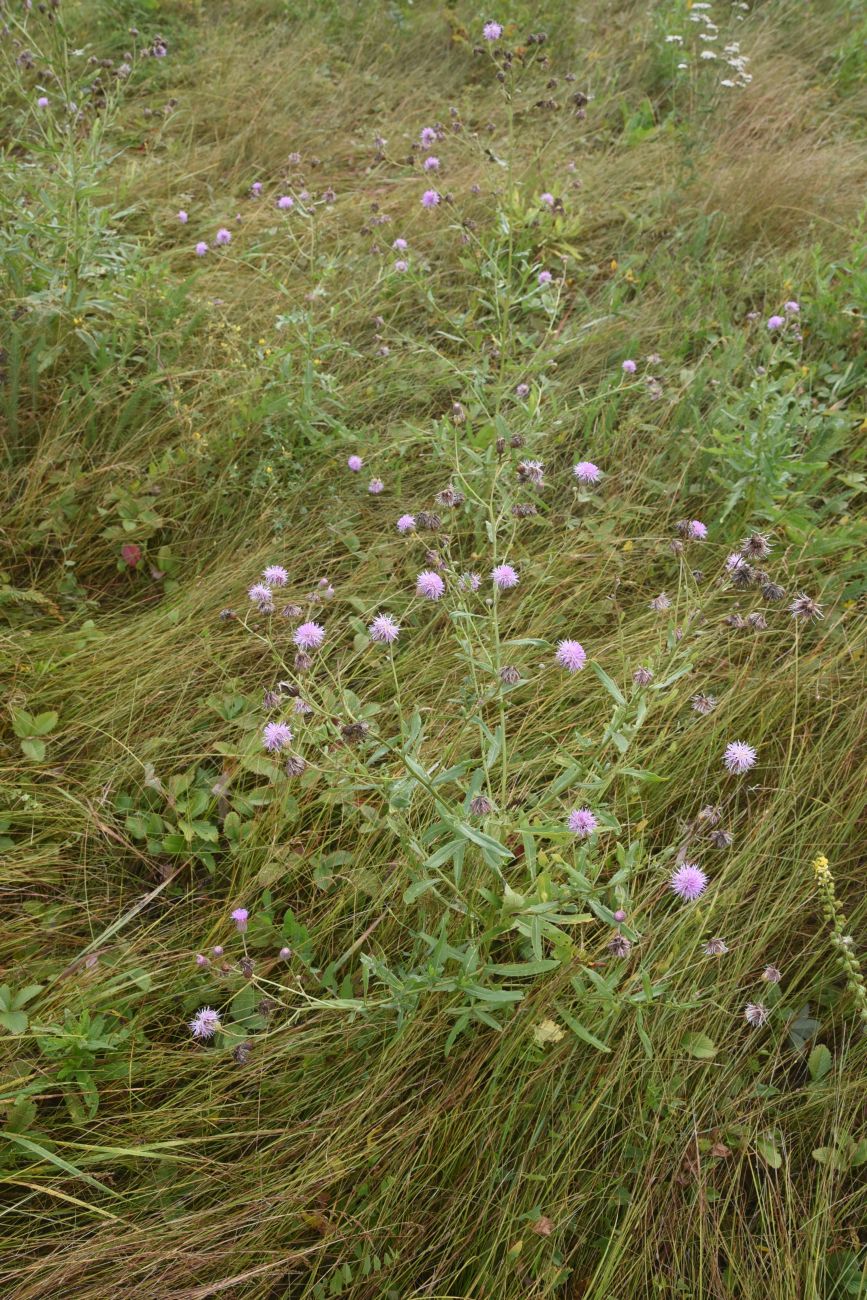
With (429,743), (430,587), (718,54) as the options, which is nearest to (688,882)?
(429,743)

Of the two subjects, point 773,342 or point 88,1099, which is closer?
point 88,1099

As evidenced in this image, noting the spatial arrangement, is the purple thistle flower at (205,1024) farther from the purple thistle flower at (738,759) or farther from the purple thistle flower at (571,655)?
the purple thistle flower at (738,759)

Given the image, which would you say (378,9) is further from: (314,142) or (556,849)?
(556,849)

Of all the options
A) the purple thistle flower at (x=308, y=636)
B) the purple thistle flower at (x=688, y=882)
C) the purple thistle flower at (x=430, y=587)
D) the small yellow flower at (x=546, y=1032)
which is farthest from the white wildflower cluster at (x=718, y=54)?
the small yellow flower at (x=546, y=1032)

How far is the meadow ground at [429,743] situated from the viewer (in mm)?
1485

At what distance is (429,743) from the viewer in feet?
6.57

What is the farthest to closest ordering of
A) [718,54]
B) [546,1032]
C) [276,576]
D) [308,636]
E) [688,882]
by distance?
[718,54], [276,576], [308,636], [688,882], [546,1032]

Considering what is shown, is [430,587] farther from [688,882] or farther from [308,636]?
[688,882]

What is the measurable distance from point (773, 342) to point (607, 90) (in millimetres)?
2285

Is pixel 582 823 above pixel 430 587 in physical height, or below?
below

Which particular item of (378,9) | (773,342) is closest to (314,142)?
(378,9)

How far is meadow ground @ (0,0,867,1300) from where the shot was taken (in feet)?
4.87

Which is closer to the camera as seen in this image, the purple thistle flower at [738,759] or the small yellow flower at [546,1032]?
the small yellow flower at [546,1032]

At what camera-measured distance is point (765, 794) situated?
2057 mm
